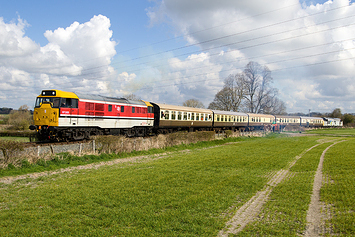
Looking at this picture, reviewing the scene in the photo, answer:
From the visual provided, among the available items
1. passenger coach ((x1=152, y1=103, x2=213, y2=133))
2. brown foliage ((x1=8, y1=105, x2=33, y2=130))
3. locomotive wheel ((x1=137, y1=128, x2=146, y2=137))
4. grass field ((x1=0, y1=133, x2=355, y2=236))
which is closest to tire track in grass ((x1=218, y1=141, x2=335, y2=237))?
grass field ((x1=0, y1=133, x2=355, y2=236))

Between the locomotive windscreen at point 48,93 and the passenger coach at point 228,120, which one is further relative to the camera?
the passenger coach at point 228,120

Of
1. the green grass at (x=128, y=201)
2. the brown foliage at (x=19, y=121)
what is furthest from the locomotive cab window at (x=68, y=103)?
the brown foliage at (x=19, y=121)

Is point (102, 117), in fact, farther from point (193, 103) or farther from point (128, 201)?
point (193, 103)

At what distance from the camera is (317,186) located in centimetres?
945

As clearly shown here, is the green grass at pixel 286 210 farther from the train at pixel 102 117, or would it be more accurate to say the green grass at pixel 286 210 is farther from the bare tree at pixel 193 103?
the bare tree at pixel 193 103

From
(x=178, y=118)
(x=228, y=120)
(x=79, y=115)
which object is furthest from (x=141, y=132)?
(x=228, y=120)

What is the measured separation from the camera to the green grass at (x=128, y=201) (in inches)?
226

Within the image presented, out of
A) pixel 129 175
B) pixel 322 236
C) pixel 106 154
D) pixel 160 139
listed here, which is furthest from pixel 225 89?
pixel 322 236

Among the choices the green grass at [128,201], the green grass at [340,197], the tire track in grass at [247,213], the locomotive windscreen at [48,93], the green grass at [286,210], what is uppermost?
the locomotive windscreen at [48,93]

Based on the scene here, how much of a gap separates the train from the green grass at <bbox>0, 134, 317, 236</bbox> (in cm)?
825

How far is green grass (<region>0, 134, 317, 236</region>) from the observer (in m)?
5.75

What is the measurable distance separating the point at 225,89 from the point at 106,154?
52247mm

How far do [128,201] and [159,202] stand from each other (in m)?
0.97

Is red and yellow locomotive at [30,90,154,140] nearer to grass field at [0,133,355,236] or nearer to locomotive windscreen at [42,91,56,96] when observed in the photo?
locomotive windscreen at [42,91,56,96]
